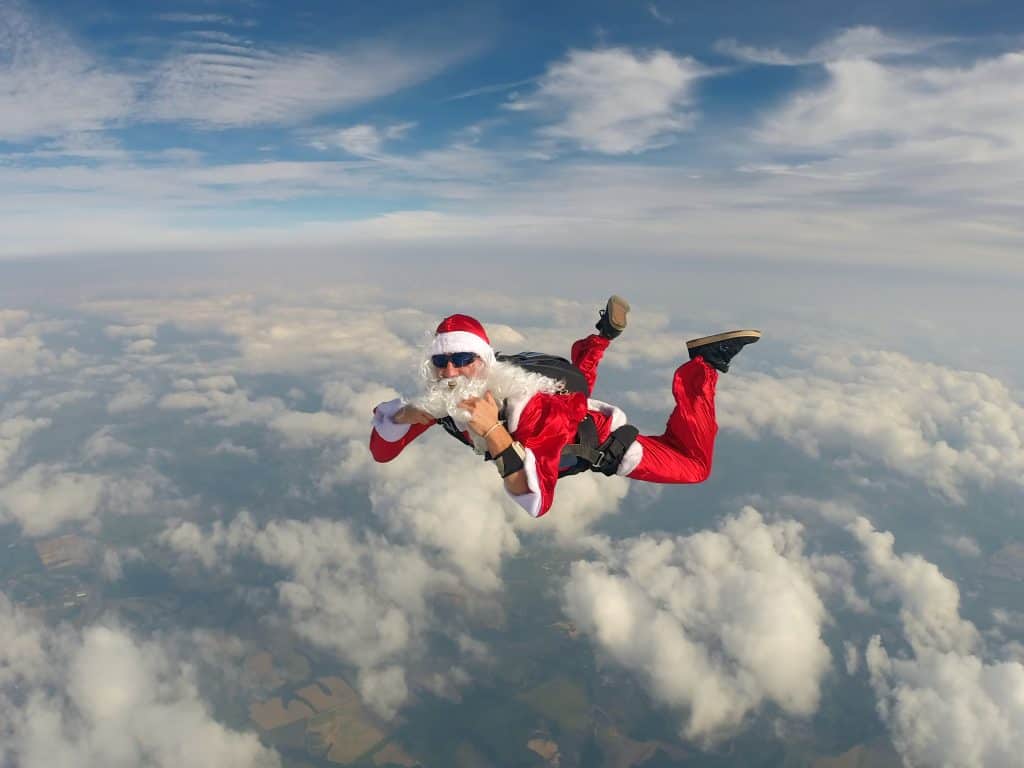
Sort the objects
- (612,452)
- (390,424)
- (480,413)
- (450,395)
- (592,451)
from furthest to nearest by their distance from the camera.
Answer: (612,452) < (592,451) < (390,424) < (450,395) < (480,413)

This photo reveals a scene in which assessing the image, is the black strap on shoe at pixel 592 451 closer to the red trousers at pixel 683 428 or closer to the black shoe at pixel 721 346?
the red trousers at pixel 683 428

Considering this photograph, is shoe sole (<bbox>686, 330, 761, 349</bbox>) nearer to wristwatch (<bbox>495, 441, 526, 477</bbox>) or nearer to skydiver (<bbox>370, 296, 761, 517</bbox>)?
skydiver (<bbox>370, 296, 761, 517</bbox>)

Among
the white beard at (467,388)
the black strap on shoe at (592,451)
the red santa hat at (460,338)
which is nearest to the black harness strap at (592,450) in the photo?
the black strap on shoe at (592,451)

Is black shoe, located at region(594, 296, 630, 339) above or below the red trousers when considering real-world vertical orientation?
above

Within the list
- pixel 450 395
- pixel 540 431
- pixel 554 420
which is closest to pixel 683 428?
pixel 554 420

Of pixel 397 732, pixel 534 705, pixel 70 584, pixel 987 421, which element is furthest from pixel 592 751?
pixel 987 421

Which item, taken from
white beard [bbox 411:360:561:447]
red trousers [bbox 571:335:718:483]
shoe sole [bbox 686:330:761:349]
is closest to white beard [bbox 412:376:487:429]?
white beard [bbox 411:360:561:447]

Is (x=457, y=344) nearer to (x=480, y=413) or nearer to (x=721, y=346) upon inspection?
(x=480, y=413)
